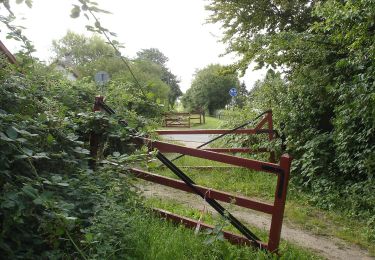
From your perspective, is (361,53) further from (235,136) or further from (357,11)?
(235,136)

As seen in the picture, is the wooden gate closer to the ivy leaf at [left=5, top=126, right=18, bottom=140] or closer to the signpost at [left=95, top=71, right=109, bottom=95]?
the ivy leaf at [left=5, top=126, right=18, bottom=140]

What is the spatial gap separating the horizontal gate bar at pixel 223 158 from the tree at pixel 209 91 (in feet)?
146

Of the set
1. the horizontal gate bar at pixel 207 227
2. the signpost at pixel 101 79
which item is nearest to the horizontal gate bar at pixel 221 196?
the horizontal gate bar at pixel 207 227

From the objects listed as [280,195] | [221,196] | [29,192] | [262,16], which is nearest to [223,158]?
[221,196]

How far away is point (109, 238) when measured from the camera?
9.30 ft

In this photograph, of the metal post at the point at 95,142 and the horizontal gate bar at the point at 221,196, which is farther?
the metal post at the point at 95,142

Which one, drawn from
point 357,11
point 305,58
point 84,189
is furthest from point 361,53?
point 84,189

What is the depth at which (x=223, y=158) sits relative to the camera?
3.74 metres

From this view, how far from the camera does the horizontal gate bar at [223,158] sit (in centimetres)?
352

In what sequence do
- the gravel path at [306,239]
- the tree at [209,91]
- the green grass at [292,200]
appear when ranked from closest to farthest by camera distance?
the gravel path at [306,239] → the green grass at [292,200] → the tree at [209,91]

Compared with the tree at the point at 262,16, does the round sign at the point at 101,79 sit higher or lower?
lower

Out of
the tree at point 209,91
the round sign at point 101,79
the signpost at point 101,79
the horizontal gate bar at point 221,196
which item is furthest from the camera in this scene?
the tree at point 209,91

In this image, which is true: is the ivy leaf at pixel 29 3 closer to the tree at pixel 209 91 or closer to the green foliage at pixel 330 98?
the green foliage at pixel 330 98

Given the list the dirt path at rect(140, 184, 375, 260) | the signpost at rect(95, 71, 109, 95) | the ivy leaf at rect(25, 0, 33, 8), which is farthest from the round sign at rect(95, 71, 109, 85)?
the ivy leaf at rect(25, 0, 33, 8)
